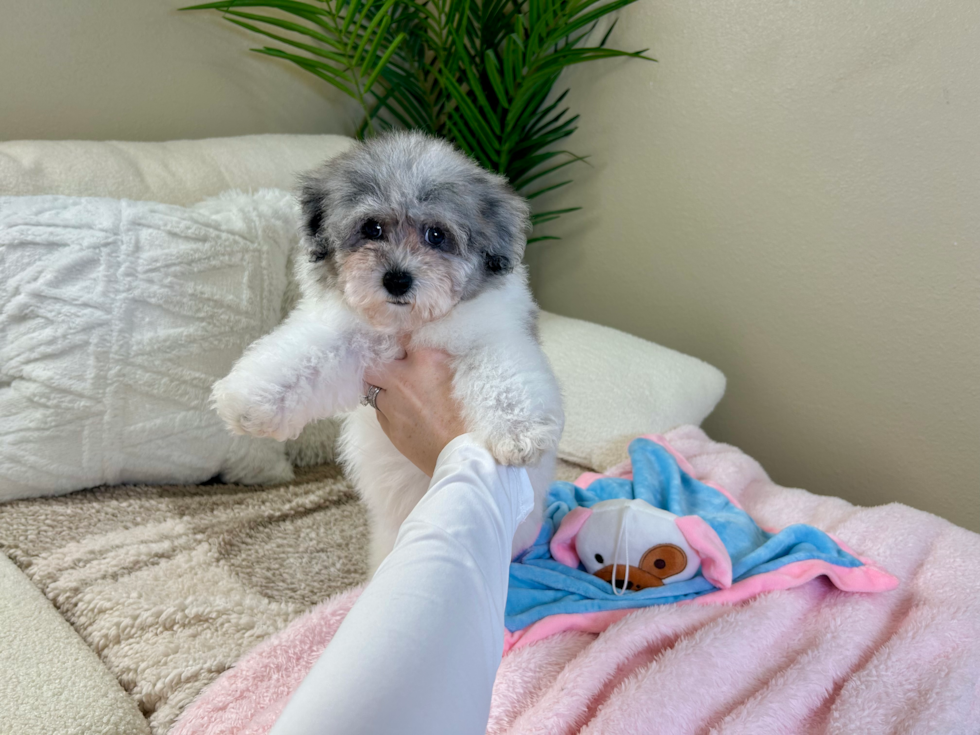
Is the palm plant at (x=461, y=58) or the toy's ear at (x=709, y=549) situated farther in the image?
the palm plant at (x=461, y=58)

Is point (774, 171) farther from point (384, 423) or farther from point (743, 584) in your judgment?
point (384, 423)

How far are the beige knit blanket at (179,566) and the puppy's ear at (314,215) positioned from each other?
32.3 inches

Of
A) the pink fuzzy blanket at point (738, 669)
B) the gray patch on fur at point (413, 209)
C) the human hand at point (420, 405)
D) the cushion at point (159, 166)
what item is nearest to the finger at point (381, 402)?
the human hand at point (420, 405)

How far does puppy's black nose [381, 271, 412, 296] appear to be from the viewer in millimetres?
1340

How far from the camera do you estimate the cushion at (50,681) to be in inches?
43.7

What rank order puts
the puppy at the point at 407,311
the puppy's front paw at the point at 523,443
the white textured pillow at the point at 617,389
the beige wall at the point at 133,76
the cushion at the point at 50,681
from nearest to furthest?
the cushion at the point at 50,681, the puppy's front paw at the point at 523,443, the puppy at the point at 407,311, the beige wall at the point at 133,76, the white textured pillow at the point at 617,389

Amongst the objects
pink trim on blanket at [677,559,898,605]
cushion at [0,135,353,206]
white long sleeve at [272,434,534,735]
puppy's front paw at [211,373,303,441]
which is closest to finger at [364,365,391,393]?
puppy's front paw at [211,373,303,441]

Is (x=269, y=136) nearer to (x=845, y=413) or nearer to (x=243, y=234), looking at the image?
(x=243, y=234)

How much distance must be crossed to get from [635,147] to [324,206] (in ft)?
6.28

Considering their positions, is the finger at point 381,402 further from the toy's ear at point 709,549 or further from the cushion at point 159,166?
the cushion at point 159,166

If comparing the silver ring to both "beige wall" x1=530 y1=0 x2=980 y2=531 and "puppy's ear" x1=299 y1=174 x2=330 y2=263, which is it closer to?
"puppy's ear" x1=299 y1=174 x2=330 y2=263

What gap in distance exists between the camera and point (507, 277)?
1562 mm

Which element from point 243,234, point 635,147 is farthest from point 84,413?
point 635,147

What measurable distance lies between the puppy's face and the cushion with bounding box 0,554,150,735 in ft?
2.94
